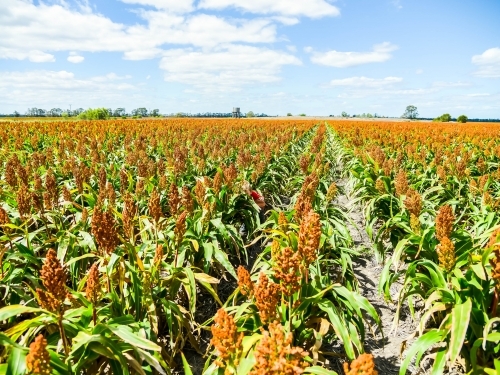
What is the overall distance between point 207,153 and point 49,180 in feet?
16.4

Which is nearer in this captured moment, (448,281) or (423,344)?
(423,344)

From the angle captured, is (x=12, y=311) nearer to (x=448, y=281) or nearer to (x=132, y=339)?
(x=132, y=339)

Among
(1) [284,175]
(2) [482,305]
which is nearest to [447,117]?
(1) [284,175]

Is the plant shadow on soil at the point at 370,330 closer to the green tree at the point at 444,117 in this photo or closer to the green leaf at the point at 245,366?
the green leaf at the point at 245,366

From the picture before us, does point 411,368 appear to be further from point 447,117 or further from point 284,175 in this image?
point 447,117

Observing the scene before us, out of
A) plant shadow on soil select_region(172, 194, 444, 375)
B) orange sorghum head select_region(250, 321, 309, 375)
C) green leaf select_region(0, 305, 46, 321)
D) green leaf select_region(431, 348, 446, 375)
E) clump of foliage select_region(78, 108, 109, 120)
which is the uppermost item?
clump of foliage select_region(78, 108, 109, 120)

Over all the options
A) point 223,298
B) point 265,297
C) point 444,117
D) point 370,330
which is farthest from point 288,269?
point 444,117

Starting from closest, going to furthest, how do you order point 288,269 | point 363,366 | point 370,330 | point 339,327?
point 363,366 → point 288,269 → point 339,327 → point 370,330

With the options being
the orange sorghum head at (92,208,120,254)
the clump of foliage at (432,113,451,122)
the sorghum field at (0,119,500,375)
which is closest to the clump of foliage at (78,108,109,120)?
the sorghum field at (0,119,500,375)

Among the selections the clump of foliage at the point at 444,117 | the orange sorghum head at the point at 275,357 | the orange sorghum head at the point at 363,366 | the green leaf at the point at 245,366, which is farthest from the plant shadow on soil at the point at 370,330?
the clump of foliage at the point at 444,117

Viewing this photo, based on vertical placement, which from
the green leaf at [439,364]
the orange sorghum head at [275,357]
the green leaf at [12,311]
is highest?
the orange sorghum head at [275,357]

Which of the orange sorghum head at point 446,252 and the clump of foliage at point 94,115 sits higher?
the clump of foliage at point 94,115

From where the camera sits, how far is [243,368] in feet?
6.50

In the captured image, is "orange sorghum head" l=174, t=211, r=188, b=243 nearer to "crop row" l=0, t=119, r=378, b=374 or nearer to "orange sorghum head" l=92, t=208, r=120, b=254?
"crop row" l=0, t=119, r=378, b=374
